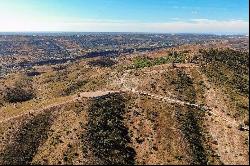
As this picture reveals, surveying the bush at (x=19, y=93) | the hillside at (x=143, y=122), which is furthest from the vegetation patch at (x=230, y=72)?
the bush at (x=19, y=93)

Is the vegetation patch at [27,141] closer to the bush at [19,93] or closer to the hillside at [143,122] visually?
the hillside at [143,122]

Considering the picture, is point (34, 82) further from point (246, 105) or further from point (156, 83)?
point (246, 105)

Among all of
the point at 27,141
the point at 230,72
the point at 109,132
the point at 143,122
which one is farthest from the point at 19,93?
the point at 230,72

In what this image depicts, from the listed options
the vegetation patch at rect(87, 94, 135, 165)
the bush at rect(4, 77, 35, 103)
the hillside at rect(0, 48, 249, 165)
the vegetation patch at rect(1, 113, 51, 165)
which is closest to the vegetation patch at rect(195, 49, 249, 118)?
the hillside at rect(0, 48, 249, 165)

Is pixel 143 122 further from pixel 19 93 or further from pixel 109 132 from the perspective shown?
pixel 19 93

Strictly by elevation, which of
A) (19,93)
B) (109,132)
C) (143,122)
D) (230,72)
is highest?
(230,72)

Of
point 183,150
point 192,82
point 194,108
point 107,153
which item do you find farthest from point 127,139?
point 192,82

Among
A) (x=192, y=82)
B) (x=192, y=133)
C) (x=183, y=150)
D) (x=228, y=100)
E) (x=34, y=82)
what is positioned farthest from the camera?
(x=34, y=82)
